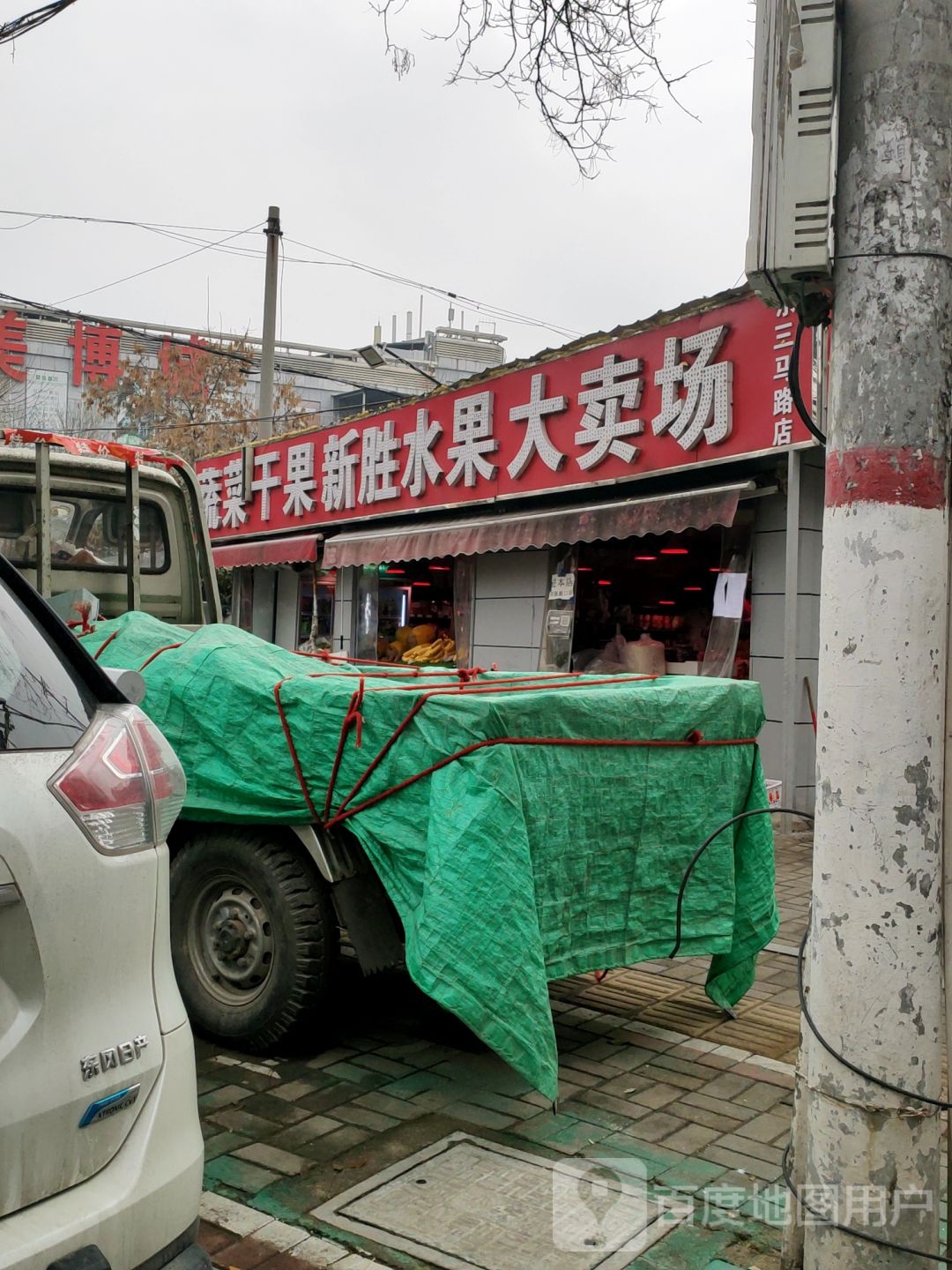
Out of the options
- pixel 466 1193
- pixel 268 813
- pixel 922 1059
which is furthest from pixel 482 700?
pixel 922 1059

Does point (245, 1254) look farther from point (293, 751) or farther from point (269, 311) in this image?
point (269, 311)

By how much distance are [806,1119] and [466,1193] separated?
106 cm

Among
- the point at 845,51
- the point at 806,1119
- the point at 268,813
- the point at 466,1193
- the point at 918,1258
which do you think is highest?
the point at 845,51

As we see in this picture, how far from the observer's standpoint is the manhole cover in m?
3.00

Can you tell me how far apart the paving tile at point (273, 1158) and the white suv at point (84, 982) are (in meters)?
1.47

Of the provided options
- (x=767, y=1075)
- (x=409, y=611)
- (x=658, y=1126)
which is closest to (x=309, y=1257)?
(x=658, y=1126)

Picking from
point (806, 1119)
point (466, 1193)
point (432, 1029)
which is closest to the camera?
point (806, 1119)

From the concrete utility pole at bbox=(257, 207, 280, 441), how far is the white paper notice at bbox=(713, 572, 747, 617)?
1030 cm

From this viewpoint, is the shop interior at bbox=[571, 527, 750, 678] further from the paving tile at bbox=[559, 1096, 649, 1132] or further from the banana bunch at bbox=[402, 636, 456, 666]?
the paving tile at bbox=[559, 1096, 649, 1132]

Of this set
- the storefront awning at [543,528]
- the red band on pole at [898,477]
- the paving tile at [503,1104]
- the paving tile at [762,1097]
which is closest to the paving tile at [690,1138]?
the paving tile at [762,1097]

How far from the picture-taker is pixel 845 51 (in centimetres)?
269

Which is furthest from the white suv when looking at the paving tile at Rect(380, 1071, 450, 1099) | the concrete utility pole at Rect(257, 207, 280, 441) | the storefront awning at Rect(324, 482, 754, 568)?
the concrete utility pole at Rect(257, 207, 280, 441)

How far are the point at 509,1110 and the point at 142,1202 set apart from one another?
2201 millimetres

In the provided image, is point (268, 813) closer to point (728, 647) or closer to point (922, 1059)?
point (922, 1059)
